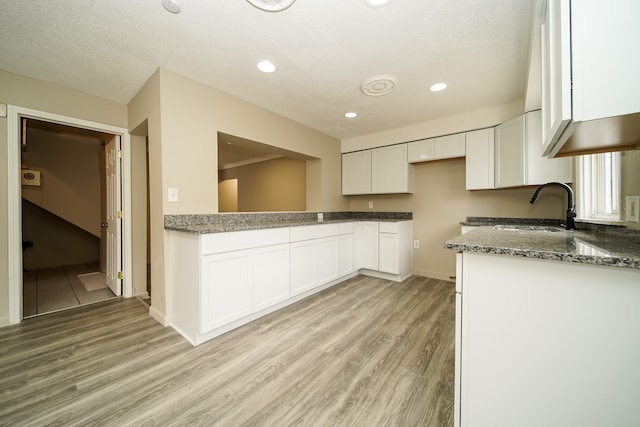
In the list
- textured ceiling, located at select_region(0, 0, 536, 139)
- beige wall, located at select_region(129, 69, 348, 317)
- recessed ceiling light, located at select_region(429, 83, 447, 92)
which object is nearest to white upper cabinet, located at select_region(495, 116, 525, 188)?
textured ceiling, located at select_region(0, 0, 536, 139)

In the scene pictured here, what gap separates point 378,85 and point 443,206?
199cm

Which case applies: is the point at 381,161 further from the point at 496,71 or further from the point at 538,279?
the point at 538,279

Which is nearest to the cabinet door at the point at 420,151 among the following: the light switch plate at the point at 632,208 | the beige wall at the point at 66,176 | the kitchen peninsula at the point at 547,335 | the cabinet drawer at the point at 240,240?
the light switch plate at the point at 632,208

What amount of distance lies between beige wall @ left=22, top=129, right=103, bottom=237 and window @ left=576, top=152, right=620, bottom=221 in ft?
21.2

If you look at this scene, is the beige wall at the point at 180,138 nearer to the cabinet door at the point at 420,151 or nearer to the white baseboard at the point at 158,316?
the white baseboard at the point at 158,316

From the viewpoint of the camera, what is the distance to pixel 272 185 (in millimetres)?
5434

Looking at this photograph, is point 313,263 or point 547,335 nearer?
point 547,335

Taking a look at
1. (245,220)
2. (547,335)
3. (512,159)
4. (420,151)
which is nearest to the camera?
(547,335)

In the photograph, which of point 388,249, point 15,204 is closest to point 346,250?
point 388,249

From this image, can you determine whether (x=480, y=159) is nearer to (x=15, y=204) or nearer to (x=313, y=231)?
(x=313, y=231)

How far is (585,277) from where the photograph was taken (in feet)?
2.39

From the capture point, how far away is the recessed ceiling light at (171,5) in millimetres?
1364

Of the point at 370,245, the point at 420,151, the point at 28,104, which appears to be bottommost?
the point at 370,245

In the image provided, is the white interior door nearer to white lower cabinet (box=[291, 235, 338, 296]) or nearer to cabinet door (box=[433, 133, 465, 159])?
white lower cabinet (box=[291, 235, 338, 296])
